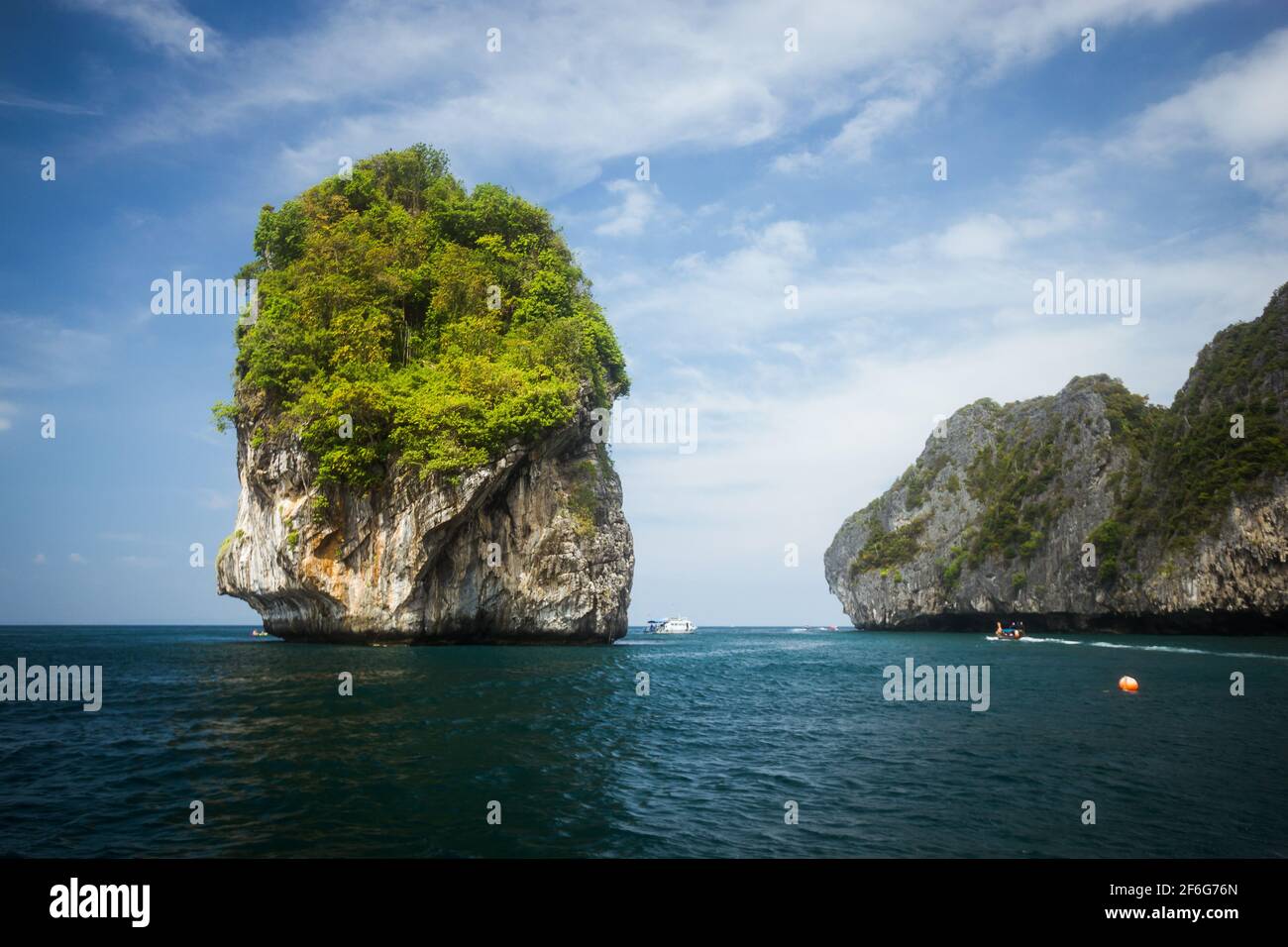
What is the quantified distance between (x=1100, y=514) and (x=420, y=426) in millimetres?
83795

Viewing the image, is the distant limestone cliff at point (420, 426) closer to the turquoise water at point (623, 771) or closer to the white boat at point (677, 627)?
the turquoise water at point (623, 771)

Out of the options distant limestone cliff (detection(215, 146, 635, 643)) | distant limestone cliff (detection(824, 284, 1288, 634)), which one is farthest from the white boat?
distant limestone cliff (detection(215, 146, 635, 643))

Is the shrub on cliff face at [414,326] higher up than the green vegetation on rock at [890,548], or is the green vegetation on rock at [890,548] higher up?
the shrub on cliff face at [414,326]

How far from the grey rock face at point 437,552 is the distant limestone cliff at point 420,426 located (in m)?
0.13

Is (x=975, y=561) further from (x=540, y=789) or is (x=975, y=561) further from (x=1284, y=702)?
(x=540, y=789)

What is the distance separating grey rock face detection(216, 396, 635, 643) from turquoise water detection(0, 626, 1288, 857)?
50.8 ft

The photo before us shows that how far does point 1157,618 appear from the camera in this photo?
7444 centimetres

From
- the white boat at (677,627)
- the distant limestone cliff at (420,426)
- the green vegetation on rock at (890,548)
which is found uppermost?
the distant limestone cliff at (420,426)

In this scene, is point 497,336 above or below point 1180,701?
above

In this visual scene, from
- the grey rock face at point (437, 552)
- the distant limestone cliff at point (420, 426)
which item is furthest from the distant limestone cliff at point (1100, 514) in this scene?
the grey rock face at point (437, 552)

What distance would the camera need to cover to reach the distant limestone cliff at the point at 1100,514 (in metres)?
63.6

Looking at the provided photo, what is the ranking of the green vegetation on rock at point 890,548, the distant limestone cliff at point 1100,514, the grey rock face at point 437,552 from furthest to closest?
the green vegetation on rock at point 890,548 → the distant limestone cliff at point 1100,514 → the grey rock face at point 437,552
